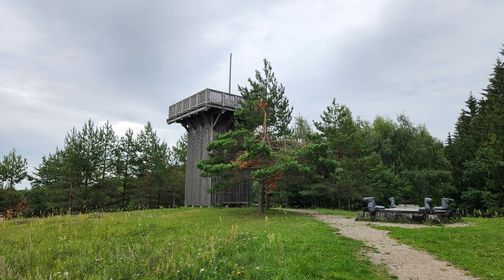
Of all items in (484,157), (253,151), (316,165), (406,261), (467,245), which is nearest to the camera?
(406,261)

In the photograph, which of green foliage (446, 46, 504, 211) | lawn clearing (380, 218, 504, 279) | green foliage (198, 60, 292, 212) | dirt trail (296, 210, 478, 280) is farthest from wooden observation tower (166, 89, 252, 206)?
green foliage (446, 46, 504, 211)

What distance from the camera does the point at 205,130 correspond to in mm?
27578

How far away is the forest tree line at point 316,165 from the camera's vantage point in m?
24.9

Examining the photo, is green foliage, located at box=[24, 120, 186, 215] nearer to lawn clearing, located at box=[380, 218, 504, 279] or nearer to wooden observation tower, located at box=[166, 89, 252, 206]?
wooden observation tower, located at box=[166, 89, 252, 206]

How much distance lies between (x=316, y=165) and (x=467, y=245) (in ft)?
31.4

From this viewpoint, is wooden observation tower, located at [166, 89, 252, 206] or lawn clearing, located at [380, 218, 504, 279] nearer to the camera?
lawn clearing, located at [380, 218, 504, 279]

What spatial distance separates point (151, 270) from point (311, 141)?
13.4 metres

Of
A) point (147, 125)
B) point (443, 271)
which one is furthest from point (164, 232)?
point (147, 125)

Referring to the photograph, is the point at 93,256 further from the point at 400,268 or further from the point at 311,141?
the point at 311,141

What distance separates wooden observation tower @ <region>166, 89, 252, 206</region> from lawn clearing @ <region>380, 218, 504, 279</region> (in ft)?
48.9

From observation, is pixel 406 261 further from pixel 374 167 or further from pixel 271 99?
pixel 374 167

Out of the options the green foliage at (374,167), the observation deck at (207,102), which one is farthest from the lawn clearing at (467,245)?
the observation deck at (207,102)

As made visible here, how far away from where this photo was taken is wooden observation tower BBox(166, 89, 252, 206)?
85.7 feet

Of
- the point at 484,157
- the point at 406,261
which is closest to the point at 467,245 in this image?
the point at 406,261
